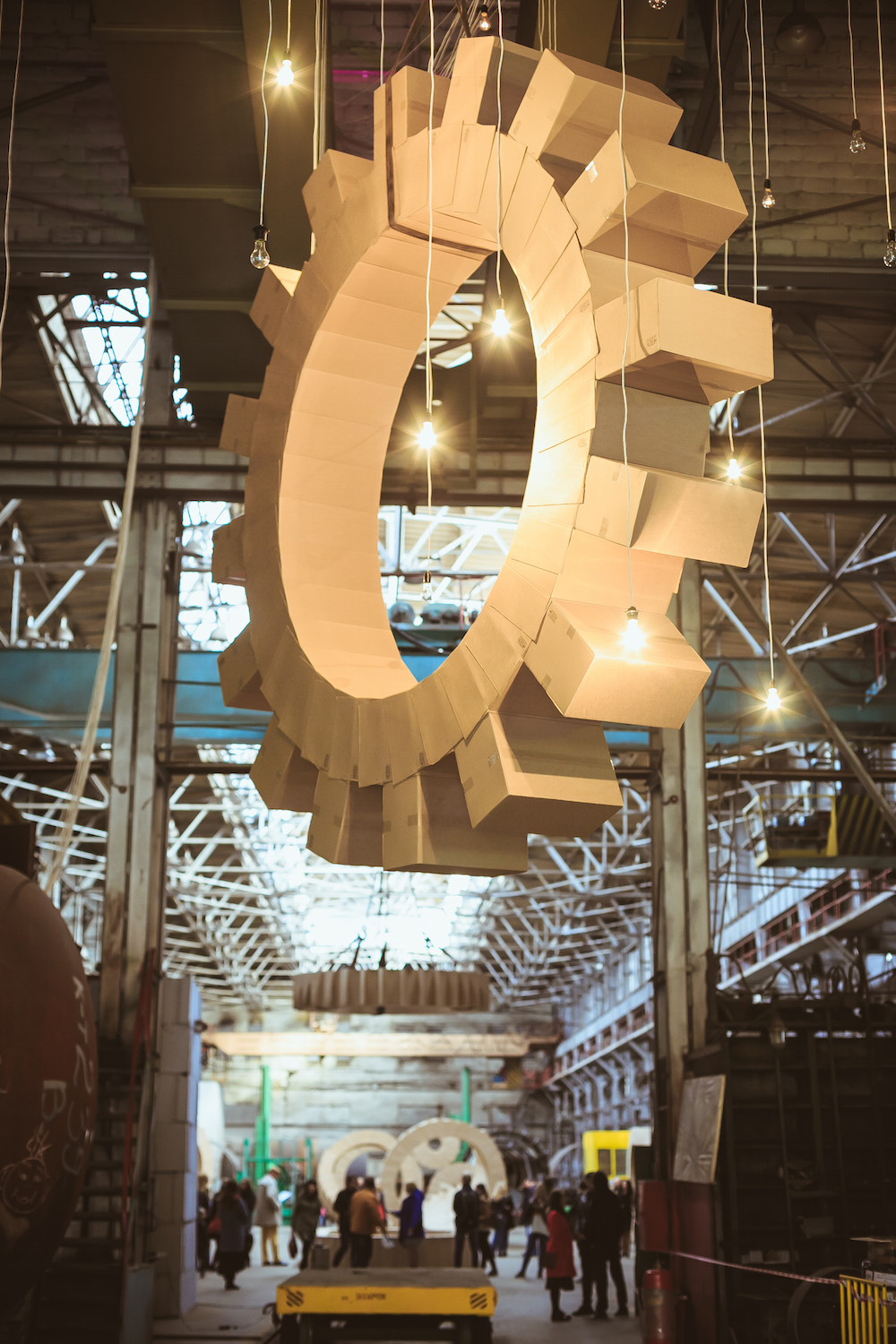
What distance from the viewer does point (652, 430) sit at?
349cm

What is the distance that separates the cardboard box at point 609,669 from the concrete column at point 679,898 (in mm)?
11152

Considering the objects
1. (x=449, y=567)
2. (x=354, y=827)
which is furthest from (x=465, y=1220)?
(x=354, y=827)

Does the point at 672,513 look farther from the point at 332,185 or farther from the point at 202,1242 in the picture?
the point at 202,1242

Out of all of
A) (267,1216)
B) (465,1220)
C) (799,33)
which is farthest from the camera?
(267,1216)

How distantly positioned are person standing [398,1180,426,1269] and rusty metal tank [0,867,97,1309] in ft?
54.6

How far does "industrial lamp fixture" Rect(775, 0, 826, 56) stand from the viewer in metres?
12.1

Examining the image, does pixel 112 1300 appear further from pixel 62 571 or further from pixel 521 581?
pixel 62 571

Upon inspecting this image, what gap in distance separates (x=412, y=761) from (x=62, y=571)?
72.3 ft

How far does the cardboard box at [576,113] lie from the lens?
372cm

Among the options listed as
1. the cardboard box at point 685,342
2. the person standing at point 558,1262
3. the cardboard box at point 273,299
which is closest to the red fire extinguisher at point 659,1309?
the person standing at point 558,1262

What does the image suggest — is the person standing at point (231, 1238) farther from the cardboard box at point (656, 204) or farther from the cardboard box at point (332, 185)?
the cardboard box at point (656, 204)

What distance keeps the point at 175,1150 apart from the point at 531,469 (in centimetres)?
1486

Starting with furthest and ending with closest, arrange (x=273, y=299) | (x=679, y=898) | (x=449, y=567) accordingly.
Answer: (x=449, y=567) → (x=679, y=898) → (x=273, y=299)

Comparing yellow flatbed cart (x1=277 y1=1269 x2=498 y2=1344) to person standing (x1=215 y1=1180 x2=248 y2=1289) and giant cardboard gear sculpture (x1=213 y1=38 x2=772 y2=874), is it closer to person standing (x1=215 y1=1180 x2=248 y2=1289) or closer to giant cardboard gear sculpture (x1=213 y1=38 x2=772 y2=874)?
giant cardboard gear sculpture (x1=213 y1=38 x2=772 y2=874)
